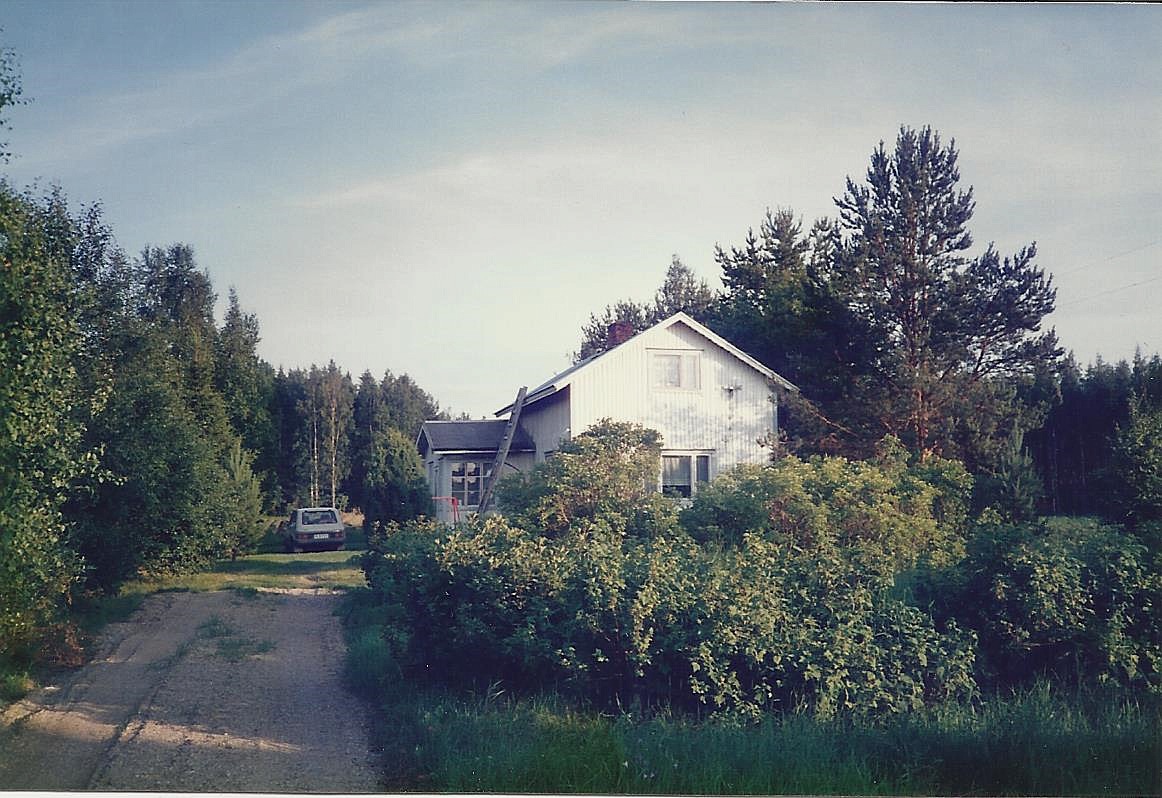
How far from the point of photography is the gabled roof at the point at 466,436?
35.2 ft

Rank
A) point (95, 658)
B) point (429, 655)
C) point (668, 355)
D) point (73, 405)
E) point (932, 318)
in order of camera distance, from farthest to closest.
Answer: point (932, 318), point (668, 355), point (95, 658), point (73, 405), point (429, 655)

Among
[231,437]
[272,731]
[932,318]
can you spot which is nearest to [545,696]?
[272,731]

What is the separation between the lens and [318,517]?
Answer: 48.2ft

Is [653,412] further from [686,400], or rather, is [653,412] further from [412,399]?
[412,399]

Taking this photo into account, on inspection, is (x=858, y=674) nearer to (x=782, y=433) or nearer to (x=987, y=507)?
(x=987, y=507)

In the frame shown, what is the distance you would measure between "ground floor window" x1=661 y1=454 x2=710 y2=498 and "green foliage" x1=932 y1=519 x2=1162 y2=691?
2.90 m

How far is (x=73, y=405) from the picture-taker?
8.55m

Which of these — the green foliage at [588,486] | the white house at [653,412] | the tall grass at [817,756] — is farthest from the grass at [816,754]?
the white house at [653,412]

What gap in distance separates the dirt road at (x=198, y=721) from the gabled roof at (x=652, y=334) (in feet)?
11.1

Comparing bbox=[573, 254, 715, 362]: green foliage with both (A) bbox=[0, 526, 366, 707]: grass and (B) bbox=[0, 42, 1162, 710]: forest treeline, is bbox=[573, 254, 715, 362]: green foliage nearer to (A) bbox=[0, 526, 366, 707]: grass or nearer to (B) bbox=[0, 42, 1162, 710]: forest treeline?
(B) bbox=[0, 42, 1162, 710]: forest treeline

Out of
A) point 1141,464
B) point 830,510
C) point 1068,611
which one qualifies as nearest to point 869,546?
point 830,510

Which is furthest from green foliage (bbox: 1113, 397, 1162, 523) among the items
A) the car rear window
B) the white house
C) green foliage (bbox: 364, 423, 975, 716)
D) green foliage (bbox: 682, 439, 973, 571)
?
the car rear window

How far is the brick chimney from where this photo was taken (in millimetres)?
12289

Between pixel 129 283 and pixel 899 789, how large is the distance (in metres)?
9.96
